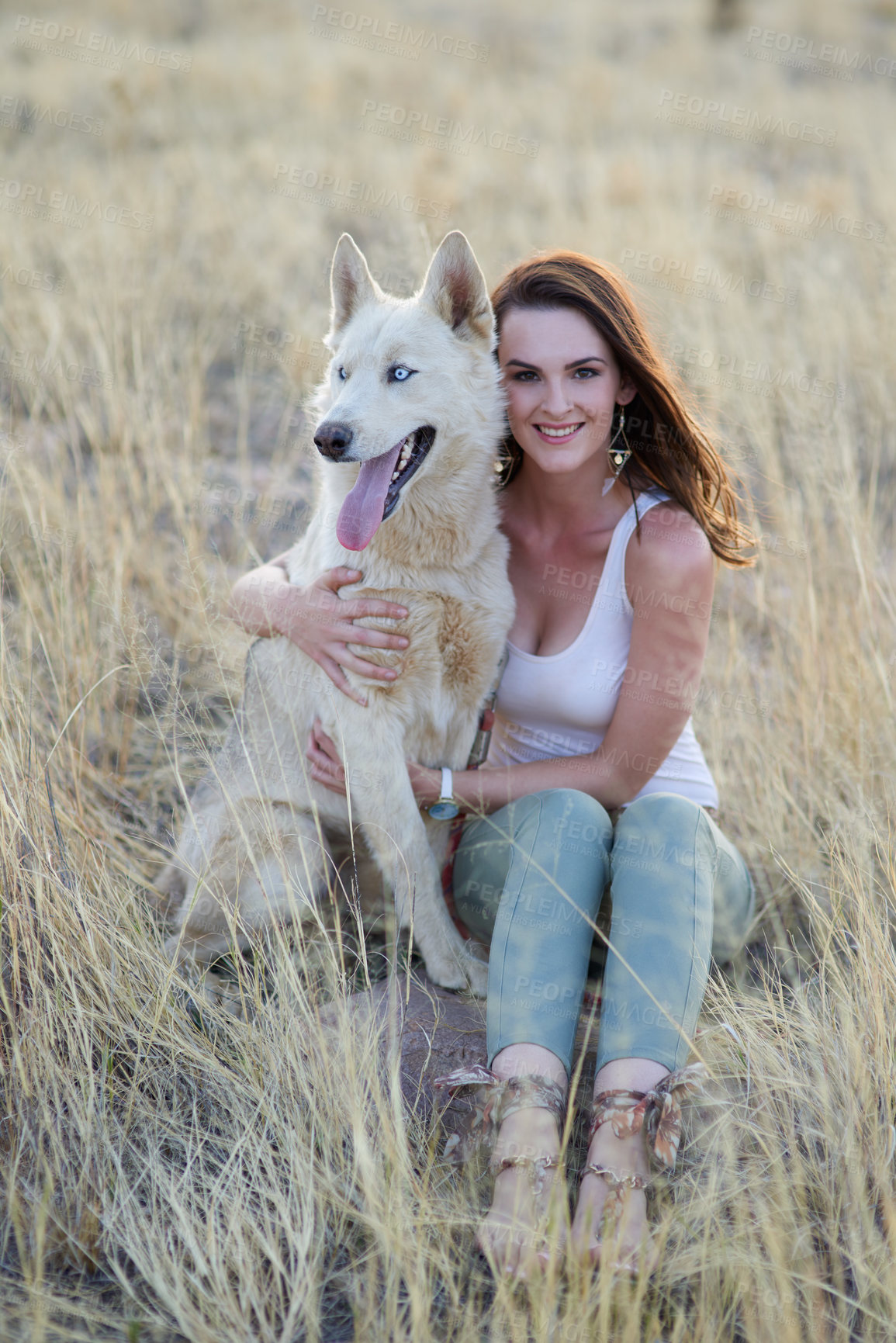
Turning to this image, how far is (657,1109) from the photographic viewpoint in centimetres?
161

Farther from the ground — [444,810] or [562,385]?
[562,385]

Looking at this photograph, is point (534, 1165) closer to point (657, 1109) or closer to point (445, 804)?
point (657, 1109)

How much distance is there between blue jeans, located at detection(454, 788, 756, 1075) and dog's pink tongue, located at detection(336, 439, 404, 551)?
72cm

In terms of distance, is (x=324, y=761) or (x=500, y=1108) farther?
(x=324, y=761)

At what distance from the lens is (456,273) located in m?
2.16

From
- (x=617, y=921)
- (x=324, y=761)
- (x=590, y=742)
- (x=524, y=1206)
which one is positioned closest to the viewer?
(x=524, y=1206)

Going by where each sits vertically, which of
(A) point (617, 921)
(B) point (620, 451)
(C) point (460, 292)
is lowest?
(A) point (617, 921)

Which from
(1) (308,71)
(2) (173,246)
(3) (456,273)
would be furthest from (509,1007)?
(1) (308,71)

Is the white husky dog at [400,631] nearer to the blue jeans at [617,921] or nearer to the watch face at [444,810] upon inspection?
the watch face at [444,810]

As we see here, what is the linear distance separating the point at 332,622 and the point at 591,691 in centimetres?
66

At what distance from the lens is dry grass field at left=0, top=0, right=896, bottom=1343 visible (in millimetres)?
1476

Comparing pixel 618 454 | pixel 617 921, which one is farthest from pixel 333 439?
pixel 617 921

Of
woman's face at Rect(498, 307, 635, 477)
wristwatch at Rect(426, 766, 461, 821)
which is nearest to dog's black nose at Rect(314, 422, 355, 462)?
woman's face at Rect(498, 307, 635, 477)

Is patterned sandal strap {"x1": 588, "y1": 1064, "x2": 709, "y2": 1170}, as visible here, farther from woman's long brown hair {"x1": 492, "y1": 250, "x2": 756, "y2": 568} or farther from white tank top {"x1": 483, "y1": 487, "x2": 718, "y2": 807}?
woman's long brown hair {"x1": 492, "y1": 250, "x2": 756, "y2": 568}
